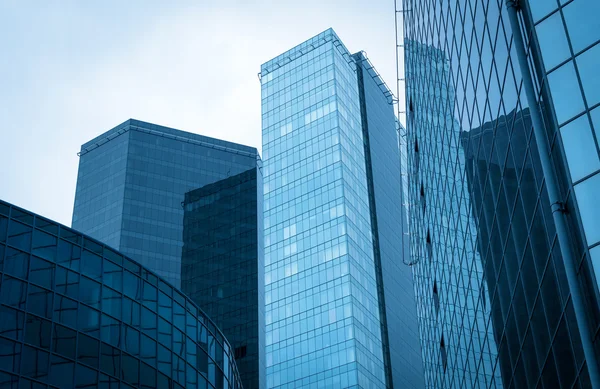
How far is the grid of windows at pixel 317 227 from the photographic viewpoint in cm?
12975

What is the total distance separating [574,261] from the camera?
24.1m

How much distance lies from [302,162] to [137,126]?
4842 cm

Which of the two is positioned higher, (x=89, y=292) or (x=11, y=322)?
(x=89, y=292)

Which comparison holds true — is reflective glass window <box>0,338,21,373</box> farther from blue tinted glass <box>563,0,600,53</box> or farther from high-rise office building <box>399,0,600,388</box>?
blue tinted glass <box>563,0,600,53</box>

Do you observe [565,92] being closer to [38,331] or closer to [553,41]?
[553,41]

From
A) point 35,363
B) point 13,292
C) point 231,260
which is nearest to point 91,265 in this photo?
point 13,292

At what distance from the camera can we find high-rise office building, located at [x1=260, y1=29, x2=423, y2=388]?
13088cm

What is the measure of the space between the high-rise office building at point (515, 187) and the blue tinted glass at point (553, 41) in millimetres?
39

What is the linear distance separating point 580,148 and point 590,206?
160 cm

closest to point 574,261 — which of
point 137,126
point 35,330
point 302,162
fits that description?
point 35,330

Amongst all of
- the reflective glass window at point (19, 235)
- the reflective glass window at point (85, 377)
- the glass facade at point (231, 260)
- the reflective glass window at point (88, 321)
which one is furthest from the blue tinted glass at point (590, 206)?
the glass facade at point (231, 260)

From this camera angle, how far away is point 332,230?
462 feet

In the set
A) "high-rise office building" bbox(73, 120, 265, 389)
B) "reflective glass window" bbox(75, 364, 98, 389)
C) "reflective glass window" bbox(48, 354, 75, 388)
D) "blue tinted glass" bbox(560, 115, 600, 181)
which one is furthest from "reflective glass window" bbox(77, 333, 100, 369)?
"high-rise office building" bbox(73, 120, 265, 389)

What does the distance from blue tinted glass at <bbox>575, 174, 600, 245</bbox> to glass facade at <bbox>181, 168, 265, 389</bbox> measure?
130 metres
